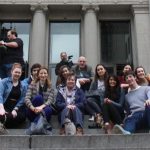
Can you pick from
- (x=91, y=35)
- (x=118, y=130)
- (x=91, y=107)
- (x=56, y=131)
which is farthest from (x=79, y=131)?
(x=91, y=35)

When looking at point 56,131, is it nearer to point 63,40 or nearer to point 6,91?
point 6,91

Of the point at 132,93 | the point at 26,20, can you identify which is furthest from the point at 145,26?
the point at 132,93

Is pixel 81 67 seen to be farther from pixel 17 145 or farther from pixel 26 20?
pixel 26 20

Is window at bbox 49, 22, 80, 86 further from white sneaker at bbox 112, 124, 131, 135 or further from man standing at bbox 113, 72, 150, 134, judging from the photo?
white sneaker at bbox 112, 124, 131, 135

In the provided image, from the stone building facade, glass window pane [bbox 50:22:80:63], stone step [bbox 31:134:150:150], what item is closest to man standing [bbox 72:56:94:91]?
stone step [bbox 31:134:150:150]

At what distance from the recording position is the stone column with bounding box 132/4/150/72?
58.4 ft

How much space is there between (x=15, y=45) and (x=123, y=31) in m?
10.2

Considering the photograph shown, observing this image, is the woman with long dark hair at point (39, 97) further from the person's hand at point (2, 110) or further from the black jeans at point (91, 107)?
the black jeans at point (91, 107)

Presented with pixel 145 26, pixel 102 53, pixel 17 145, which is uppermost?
pixel 145 26

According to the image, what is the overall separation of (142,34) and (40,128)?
1212cm

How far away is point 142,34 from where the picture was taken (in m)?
18.4

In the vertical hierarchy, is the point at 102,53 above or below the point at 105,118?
above

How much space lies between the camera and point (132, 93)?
815 cm

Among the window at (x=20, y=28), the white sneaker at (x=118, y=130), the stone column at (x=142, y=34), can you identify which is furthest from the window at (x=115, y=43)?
the white sneaker at (x=118, y=130)
